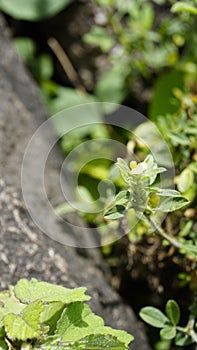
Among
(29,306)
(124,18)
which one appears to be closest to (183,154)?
(29,306)

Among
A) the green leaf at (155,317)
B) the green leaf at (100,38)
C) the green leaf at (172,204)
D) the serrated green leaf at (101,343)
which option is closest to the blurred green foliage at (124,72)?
the green leaf at (100,38)

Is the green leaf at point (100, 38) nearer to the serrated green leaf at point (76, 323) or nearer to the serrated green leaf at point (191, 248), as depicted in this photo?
the serrated green leaf at point (191, 248)

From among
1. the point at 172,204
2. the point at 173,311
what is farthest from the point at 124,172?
the point at 173,311

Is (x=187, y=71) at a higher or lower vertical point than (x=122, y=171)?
lower

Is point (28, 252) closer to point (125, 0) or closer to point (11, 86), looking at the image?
point (11, 86)

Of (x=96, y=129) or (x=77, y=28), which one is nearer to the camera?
(x=96, y=129)
